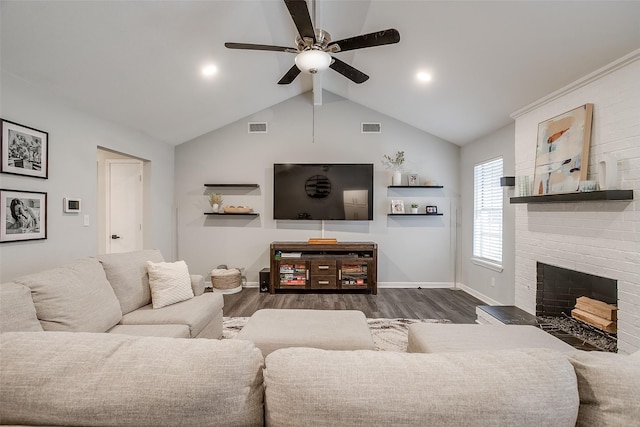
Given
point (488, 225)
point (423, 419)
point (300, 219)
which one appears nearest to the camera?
point (423, 419)

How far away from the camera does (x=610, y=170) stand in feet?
7.31

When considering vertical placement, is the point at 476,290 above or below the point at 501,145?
below

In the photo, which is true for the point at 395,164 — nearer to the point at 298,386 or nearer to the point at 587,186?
the point at 587,186

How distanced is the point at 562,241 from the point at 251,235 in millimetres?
4186

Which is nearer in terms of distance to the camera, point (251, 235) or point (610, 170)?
point (610, 170)

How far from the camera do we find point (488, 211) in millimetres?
4371

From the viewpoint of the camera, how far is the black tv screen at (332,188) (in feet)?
16.4

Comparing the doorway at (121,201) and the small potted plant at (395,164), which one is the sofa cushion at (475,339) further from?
the doorway at (121,201)

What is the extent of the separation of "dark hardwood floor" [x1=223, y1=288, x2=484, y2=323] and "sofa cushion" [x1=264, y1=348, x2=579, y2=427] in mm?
3078

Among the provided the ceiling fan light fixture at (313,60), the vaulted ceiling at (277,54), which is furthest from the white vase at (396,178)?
the ceiling fan light fixture at (313,60)

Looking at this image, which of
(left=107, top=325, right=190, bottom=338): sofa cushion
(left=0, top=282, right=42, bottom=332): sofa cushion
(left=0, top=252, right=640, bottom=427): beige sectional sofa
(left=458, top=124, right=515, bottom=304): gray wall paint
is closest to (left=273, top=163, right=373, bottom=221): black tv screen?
(left=458, top=124, right=515, bottom=304): gray wall paint

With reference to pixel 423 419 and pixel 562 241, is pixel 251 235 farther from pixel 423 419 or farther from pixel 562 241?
pixel 423 419

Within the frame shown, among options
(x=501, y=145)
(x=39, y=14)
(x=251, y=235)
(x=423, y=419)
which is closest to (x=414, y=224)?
(x=501, y=145)

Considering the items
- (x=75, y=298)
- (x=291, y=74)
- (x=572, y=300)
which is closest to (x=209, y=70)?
(x=291, y=74)
